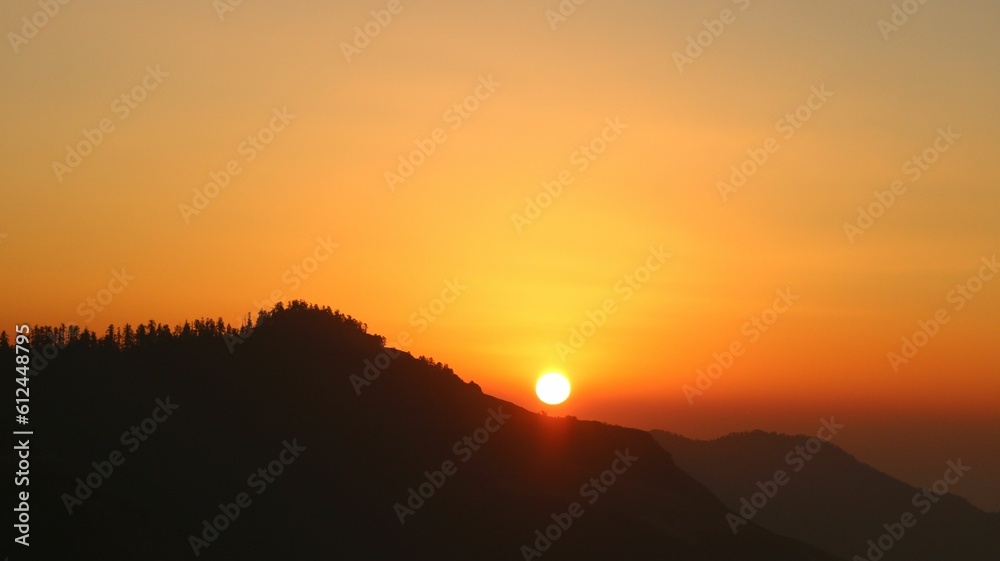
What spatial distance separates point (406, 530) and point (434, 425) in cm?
2582

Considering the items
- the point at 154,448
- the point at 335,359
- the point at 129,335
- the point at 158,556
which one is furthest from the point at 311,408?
the point at 158,556

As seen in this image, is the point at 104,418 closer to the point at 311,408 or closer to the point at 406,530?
the point at 311,408

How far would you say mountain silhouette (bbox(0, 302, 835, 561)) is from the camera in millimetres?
99500

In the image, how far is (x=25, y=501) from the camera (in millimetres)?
68562

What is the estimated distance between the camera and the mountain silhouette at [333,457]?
99.5m

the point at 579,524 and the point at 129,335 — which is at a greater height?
the point at 579,524

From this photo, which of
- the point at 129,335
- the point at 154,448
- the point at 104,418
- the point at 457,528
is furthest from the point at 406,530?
the point at 129,335

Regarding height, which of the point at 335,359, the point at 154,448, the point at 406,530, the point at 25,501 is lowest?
the point at 25,501

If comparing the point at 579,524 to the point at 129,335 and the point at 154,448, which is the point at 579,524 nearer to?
the point at 154,448

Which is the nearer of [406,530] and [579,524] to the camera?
[406,530]

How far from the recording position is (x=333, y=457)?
112m

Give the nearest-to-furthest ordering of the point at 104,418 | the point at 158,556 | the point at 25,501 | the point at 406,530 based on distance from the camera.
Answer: the point at 25,501
the point at 158,556
the point at 406,530
the point at 104,418

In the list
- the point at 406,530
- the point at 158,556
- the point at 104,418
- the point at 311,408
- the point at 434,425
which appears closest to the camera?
the point at 158,556

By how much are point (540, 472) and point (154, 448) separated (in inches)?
2025
